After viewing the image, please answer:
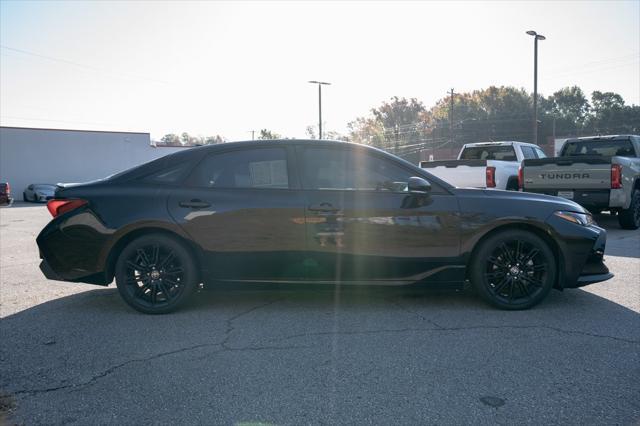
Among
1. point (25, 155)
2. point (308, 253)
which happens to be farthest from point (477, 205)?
point (25, 155)

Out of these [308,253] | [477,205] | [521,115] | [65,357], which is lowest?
[65,357]

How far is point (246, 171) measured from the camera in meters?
4.74

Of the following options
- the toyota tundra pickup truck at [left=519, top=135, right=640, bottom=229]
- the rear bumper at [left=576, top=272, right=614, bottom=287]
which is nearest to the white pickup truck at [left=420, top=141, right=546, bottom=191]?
the toyota tundra pickup truck at [left=519, top=135, right=640, bottom=229]

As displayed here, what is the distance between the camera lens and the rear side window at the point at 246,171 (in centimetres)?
470

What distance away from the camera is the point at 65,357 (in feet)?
12.0

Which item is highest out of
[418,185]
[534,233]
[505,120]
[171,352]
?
[505,120]

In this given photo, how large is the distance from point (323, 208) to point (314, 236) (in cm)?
27

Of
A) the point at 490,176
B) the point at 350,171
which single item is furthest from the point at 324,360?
the point at 490,176

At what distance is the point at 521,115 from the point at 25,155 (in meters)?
64.9

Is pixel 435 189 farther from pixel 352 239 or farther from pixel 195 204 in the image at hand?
pixel 195 204

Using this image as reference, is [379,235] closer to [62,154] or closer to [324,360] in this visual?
[324,360]

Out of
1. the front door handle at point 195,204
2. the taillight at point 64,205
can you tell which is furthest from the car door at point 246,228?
the taillight at point 64,205

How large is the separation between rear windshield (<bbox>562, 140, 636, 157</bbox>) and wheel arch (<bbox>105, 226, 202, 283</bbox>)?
991cm

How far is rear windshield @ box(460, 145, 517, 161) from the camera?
12.6m
